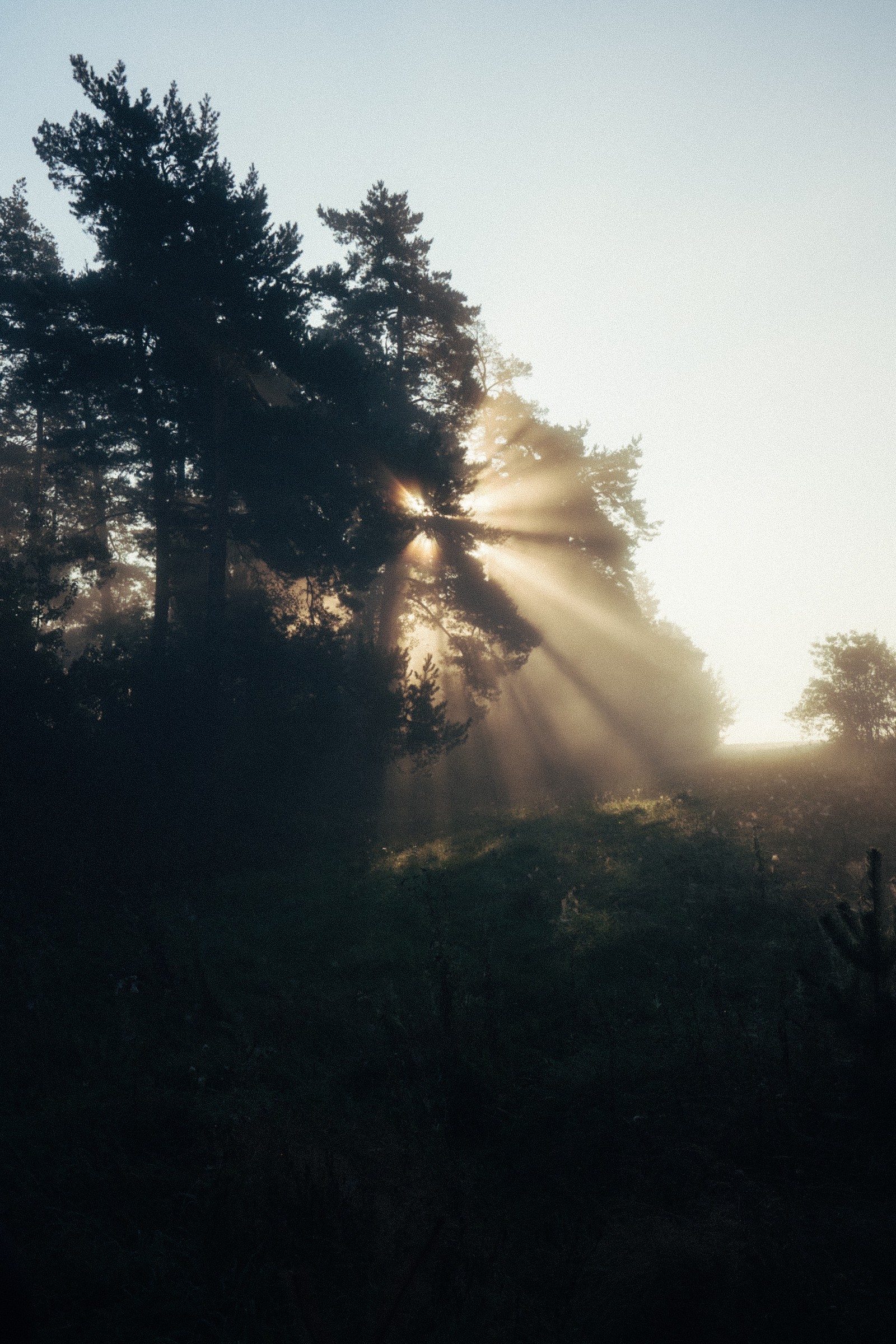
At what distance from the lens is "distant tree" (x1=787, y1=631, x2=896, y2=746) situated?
25891 millimetres

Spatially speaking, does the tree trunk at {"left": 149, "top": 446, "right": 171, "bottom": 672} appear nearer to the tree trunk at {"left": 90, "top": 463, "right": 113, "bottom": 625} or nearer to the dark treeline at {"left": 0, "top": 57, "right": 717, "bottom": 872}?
the dark treeline at {"left": 0, "top": 57, "right": 717, "bottom": 872}

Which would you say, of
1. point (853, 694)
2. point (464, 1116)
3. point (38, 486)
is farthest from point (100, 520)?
point (853, 694)

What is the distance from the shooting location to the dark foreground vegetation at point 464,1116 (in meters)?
4.22

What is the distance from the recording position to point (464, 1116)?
256 inches

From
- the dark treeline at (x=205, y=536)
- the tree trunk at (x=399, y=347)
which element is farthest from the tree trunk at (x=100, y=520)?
the tree trunk at (x=399, y=347)

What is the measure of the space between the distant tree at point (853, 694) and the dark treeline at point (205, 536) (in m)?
11.9

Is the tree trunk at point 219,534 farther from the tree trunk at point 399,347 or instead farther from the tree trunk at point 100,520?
the tree trunk at point 399,347

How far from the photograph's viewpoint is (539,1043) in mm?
7730

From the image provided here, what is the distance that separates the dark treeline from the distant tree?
1187 cm

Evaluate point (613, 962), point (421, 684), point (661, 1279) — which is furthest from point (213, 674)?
point (661, 1279)

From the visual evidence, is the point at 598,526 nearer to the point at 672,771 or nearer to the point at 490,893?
the point at 672,771

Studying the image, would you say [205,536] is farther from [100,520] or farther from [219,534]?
[100,520]

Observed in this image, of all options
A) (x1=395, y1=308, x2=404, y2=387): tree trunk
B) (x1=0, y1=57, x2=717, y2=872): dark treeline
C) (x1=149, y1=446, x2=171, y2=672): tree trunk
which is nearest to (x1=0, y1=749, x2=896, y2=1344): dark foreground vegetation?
(x1=0, y1=57, x2=717, y2=872): dark treeline

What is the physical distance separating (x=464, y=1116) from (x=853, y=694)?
82.2 ft
